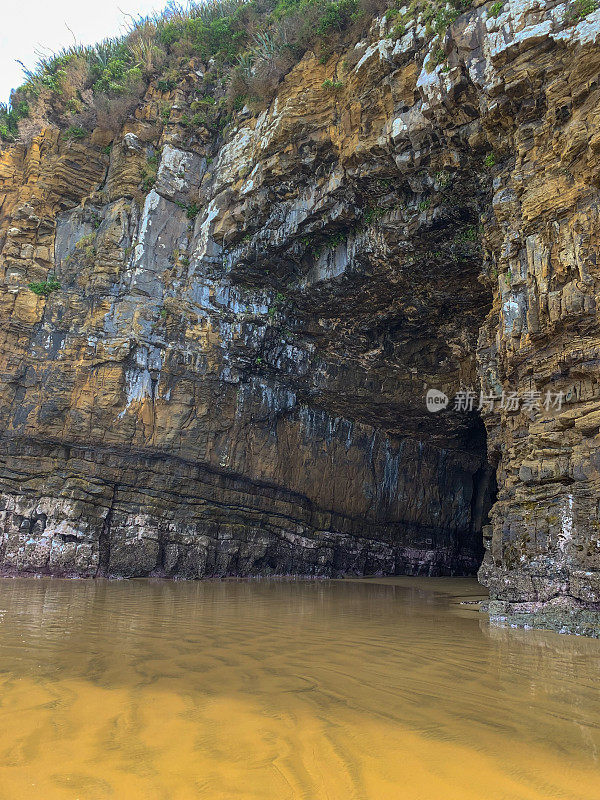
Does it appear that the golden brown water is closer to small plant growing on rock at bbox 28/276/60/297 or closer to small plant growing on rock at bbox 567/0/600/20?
small plant growing on rock at bbox 567/0/600/20

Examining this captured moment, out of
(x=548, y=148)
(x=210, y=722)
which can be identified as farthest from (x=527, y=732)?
(x=548, y=148)

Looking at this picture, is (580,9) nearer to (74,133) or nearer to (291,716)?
(291,716)

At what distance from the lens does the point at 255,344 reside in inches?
610

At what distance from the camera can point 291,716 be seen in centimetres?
261

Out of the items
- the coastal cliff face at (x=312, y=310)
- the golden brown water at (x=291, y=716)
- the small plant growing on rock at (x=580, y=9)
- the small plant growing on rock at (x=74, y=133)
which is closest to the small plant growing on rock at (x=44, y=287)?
the coastal cliff face at (x=312, y=310)

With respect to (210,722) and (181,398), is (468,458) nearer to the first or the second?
(181,398)

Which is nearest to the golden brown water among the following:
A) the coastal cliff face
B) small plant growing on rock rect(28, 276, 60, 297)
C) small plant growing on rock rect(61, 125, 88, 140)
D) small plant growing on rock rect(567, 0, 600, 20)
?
the coastal cliff face

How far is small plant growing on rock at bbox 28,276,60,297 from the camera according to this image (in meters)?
14.9

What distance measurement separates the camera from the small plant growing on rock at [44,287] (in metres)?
14.9

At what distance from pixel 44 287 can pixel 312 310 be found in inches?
309

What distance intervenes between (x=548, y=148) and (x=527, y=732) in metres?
8.91

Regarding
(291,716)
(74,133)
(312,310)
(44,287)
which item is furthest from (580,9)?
(74,133)

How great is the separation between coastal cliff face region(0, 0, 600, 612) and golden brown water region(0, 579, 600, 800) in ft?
13.1

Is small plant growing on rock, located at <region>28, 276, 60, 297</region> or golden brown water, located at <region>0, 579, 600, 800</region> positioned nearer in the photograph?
golden brown water, located at <region>0, 579, 600, 800</region>
